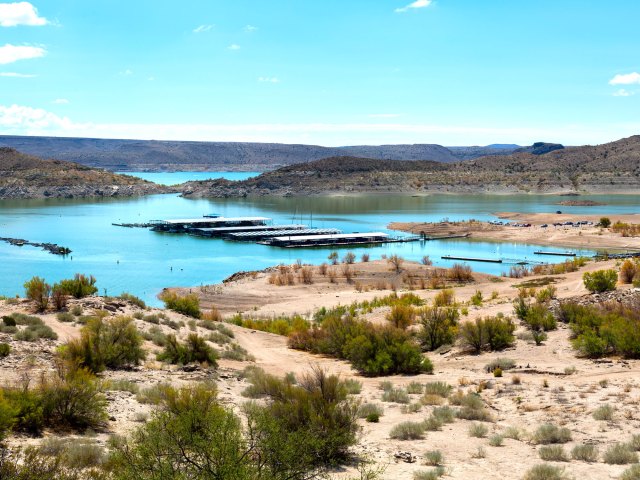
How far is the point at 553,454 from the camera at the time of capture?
30.6 ft

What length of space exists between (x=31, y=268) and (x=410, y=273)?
27873 mm

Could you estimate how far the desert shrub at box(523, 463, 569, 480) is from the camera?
8336mm

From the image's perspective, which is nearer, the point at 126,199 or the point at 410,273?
the point at 410,273

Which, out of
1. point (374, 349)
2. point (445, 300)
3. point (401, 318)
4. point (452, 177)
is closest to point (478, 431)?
point (374, 349)

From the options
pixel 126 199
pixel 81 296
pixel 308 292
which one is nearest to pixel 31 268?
pixel 308 292

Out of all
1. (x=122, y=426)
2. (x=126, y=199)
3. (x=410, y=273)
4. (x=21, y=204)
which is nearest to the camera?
(x=122, y=426)

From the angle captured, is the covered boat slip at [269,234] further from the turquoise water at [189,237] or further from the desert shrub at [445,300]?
the desert shrub at [445,300]

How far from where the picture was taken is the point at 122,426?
10.5m

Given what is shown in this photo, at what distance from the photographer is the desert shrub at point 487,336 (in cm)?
1820

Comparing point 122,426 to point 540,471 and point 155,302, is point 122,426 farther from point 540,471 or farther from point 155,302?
point 155,302

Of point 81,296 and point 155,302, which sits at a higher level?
point 81,296

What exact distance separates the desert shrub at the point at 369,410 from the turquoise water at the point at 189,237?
27405mm

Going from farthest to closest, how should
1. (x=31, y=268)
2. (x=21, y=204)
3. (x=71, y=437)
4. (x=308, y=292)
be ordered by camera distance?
(x=21, y=204), (x=31, y=268), (x=308, y=292), (x=71, y=437)

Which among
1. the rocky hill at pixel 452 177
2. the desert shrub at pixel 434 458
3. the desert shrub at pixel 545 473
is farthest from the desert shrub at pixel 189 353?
the rocky hill at pixel 452 177
